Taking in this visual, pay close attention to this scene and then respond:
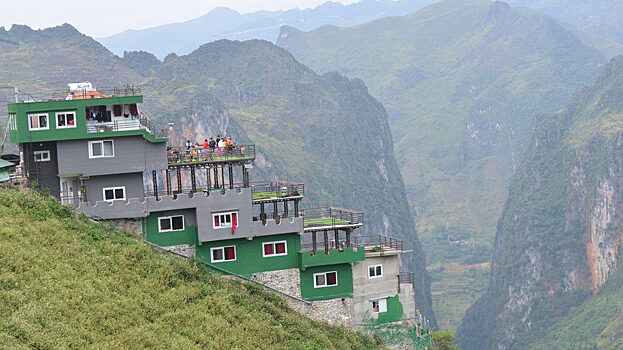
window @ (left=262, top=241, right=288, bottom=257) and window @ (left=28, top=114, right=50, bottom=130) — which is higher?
window @ (left=28, top=114, right=50, bottom=130)

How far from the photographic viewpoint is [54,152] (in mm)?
50375

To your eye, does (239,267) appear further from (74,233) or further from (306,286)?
(74,233)

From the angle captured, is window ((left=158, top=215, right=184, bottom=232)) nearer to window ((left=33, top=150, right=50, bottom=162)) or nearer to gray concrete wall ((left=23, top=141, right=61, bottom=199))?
gray concrete wall ((left=23, top=141, right=61, bottom=199))

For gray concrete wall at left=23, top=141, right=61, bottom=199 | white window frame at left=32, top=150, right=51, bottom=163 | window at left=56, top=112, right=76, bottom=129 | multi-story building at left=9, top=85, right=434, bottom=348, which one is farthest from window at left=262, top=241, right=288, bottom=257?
white window frame at left=32, top=150, right=51, bottom=163

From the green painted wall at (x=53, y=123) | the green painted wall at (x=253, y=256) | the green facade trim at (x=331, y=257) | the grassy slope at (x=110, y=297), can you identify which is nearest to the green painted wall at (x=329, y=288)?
the green facade trim at (x=331, y=257)

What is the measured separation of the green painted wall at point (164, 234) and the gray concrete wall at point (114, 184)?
146 cm

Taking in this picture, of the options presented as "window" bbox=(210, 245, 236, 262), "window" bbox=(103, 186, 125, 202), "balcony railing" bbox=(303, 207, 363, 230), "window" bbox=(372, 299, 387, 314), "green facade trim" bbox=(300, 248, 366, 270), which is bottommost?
"window" bbox=(372, 299, 387, 314)

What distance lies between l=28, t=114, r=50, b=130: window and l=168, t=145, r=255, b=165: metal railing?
25.2ft

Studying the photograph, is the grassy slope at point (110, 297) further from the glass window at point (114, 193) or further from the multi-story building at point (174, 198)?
Result: the glass window at point (114, 193)

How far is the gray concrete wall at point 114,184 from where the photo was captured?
50.4 meters

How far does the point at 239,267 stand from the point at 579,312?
5839 inches

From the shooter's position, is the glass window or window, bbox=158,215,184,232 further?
window, bbox=158,215,184,232

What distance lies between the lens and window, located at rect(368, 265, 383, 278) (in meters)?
55.4

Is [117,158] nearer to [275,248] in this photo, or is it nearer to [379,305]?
[275,248]
